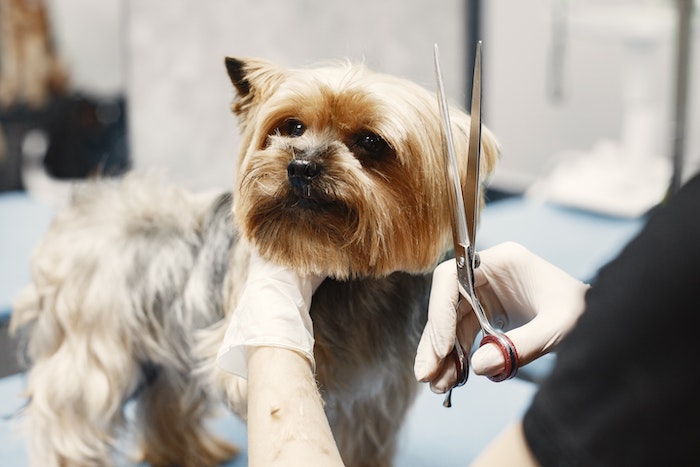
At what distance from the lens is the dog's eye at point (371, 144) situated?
1030 mm

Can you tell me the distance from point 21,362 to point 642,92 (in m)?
2.37

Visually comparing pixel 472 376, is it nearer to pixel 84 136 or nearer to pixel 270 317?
pixel 270 317

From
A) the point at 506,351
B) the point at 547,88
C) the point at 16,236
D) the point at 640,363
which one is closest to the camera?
the point at 640,363

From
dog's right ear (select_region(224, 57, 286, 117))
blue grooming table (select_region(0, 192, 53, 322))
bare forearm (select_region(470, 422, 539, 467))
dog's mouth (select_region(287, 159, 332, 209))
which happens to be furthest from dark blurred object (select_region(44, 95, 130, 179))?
bare forearm (select_region(470, 422, 539, 467))

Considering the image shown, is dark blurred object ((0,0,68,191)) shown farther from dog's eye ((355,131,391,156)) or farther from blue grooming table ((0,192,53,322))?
dog's eye ((355,131,391,156))

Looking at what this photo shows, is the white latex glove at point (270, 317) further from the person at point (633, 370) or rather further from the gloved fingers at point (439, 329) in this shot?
the person at point (633, 370)

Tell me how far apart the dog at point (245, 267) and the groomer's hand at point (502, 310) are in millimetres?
97

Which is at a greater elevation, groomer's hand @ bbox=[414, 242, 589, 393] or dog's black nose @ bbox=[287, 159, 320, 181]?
dog's black nose @ bbox=[287, 159, 320, 181]

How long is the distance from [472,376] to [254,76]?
82 cm

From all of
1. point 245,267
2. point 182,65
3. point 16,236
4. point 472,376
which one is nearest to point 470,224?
point 245,267

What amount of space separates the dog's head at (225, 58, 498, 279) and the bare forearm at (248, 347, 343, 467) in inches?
5.6

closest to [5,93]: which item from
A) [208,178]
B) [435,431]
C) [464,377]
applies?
[208,178]

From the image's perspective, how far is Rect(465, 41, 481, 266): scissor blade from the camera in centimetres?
80

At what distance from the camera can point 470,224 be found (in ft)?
2.86
